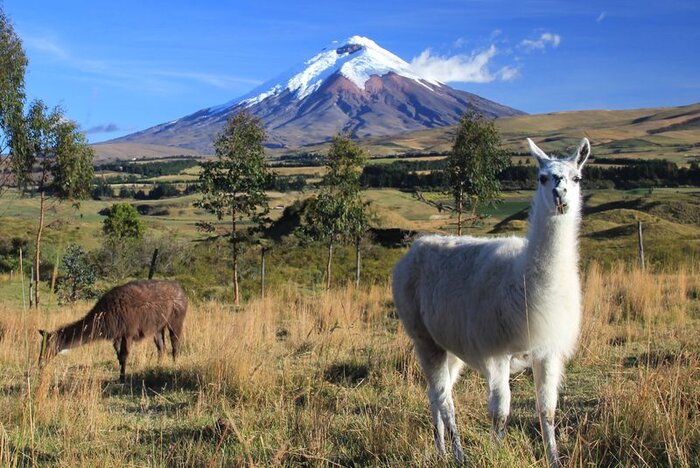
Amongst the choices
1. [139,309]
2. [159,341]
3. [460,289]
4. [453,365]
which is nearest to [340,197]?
[159,341]

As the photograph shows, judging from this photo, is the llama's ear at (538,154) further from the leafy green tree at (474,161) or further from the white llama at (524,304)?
the leafy green tree at (474,161)

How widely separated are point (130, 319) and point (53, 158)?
1385 centimetres

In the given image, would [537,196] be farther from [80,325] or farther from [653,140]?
[653,140]

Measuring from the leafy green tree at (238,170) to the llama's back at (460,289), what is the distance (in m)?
11.1

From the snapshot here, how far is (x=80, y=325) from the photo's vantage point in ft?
25.3

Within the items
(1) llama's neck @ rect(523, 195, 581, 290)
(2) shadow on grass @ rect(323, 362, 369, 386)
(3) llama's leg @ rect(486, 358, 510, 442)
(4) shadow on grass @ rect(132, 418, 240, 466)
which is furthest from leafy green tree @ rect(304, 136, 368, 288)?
(1) llama's neck @ rect(523, 195, 581, 290)

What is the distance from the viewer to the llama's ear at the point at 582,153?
3.80m

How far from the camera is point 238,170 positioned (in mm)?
15734

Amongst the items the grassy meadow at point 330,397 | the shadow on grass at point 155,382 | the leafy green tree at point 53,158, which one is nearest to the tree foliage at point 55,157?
the leafy green tree at point 53,158

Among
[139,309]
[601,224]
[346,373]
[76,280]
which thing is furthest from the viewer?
[601,224]

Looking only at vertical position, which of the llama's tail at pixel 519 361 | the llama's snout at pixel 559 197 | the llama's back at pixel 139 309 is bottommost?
the llama's back at pixel 139 309

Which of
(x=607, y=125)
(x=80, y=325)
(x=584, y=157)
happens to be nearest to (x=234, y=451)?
(x=584, y=157)

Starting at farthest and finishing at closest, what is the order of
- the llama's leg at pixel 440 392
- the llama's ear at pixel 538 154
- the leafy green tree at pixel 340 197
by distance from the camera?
1. the leafy green tree at pixel 340 197
2. the llama's leg at pixel 440 392
3. the llama's ear at pixel 538 154

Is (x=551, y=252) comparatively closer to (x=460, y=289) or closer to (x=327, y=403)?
(x=460, y=289)
